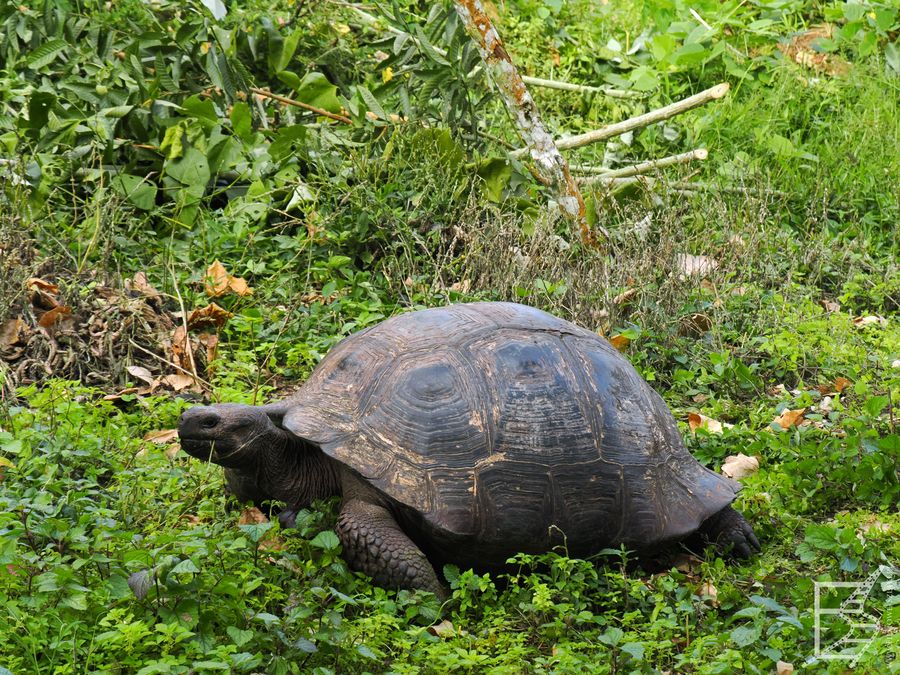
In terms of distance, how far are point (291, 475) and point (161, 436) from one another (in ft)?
2.63

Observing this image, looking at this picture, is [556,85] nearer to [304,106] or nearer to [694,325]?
[304,106]

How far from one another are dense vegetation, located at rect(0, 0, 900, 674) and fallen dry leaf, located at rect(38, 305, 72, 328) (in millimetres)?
15

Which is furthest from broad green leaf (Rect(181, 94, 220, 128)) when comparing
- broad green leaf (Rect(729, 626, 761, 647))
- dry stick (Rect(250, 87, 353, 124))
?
broad green leaf (Rect(729, 626, 761, 647))

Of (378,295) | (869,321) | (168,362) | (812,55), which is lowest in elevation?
(168,362)

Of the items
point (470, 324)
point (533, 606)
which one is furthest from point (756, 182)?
point (533, 606)

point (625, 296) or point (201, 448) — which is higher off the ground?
point (625, 296)

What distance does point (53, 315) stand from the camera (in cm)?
462

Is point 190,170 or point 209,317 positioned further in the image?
point 190,170

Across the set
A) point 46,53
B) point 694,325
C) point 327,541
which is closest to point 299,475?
point 327,541

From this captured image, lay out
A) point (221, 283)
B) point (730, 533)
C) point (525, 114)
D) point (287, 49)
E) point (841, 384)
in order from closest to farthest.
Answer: point (730, 533), point (841, 384), point (221, 283), point (525, 114), point (287, 49)

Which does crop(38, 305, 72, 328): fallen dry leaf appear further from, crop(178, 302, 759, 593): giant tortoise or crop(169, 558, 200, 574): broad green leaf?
crop(169, 558, 200, 574): broad green leaf

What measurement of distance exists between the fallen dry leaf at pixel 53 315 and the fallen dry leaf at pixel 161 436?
866 millimetres

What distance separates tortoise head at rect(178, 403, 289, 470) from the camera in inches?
132

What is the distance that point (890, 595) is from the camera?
3.07 m
